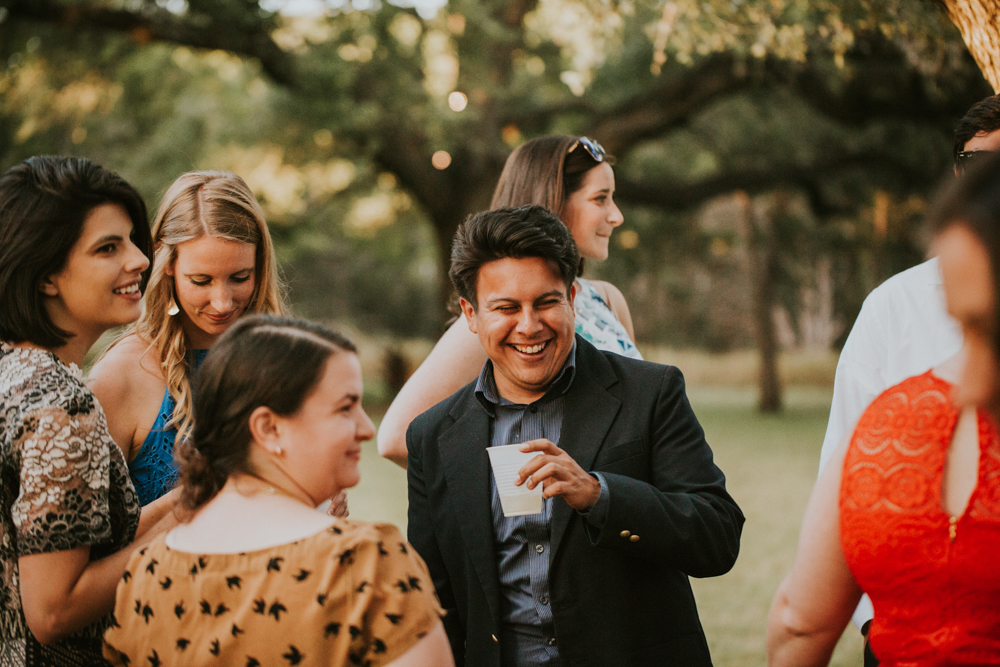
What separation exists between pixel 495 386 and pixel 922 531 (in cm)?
149

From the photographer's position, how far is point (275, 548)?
177 centimetres

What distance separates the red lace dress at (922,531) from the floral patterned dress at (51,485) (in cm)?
178

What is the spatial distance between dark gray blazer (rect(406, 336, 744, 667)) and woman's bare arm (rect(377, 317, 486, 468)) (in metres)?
0.45

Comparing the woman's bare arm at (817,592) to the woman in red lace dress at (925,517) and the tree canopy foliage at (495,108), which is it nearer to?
the woman in red lace dress at (925,517)

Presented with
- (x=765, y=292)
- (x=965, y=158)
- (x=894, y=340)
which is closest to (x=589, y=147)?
(x=965, y=158)

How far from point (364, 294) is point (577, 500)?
85.0ft

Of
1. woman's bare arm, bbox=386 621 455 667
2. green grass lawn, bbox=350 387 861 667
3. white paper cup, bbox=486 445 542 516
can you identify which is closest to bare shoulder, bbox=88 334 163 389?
white paper cup, bbox=486 445 542 516

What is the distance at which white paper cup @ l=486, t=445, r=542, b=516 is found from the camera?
2.21m

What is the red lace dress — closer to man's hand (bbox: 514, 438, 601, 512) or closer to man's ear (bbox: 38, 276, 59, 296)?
man's hand (bbox: 514, 438, 601, 512)

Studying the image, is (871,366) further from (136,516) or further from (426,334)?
(426,334)

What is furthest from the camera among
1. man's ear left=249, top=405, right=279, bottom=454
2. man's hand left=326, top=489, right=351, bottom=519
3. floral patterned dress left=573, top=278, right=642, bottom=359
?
floral patterned dress left=573, top=278, right=642, bottom=359

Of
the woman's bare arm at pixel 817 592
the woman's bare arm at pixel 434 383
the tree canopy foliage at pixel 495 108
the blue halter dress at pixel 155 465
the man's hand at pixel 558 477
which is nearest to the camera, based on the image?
the woman's bare arm at pixel 817 592

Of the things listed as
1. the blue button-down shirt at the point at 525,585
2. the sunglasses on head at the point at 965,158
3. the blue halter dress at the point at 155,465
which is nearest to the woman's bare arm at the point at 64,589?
the blue halter dress at the point at 155,465

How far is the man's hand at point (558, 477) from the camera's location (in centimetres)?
218
